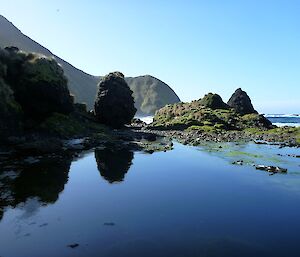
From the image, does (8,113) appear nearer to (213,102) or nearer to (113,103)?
(113,103)

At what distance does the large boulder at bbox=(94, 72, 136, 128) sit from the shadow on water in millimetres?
50430

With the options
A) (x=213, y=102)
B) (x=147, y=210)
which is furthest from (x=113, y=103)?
(x=147, y=210)

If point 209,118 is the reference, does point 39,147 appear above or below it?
below

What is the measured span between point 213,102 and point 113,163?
91.5 metres

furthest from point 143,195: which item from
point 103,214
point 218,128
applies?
point 218,128

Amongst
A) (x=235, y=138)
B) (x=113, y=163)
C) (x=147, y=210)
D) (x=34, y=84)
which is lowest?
(x=147, y=210)

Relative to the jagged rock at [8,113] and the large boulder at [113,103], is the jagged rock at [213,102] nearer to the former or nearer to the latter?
the large boulder at [113,103]

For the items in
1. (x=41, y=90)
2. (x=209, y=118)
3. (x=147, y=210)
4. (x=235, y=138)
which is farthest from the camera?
(x=209, y=118)

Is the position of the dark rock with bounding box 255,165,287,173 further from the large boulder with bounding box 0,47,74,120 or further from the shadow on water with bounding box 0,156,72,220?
the large boulder with bounding box 0,47,74,120

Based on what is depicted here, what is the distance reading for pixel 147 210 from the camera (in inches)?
1126

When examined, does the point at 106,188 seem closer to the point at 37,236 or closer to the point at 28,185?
the point at 28,185

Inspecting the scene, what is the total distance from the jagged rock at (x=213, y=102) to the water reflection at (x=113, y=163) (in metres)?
78.7

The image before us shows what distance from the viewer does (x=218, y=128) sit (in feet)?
341

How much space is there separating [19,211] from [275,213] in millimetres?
19185
